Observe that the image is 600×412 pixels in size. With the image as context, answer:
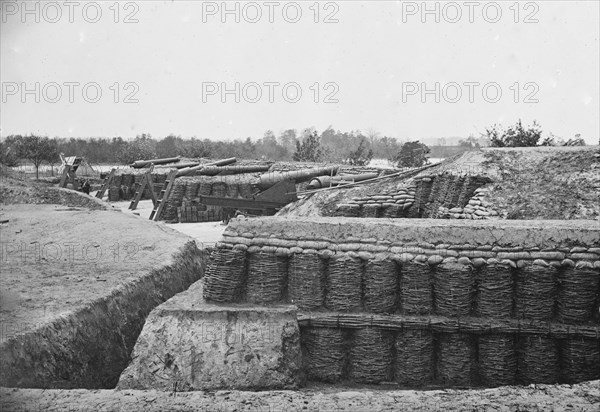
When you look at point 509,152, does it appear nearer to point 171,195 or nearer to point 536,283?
point 536,283

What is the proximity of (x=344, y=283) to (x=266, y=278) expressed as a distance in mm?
774

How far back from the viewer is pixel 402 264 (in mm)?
5285

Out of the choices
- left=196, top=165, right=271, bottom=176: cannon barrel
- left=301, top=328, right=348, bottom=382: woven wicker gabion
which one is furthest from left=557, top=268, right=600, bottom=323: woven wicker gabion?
left=196, top=165, right=271, bottom=176: cannon barrel

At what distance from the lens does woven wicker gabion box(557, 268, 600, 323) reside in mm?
5082

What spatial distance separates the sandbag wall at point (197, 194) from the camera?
1927 centimetres

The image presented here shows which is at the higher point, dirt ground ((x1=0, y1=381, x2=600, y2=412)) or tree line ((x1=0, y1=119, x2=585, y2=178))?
tree line ((x1=0, y1=119, x2=585, y2=178))

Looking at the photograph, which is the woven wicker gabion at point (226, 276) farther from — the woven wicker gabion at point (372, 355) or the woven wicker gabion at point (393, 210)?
the woven wicker gabion at point (393, 210)

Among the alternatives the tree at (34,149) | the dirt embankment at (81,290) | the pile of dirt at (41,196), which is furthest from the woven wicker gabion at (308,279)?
the tree at (34,149)

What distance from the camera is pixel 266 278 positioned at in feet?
17.8

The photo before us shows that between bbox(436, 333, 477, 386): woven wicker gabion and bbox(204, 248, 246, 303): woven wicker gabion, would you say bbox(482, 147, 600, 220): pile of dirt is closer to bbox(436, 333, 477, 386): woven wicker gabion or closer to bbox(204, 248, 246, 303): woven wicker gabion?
bbox(436, 333, 477, 386): woven wicker gabion

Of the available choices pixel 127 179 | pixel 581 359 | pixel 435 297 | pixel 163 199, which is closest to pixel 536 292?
pixel 581 359

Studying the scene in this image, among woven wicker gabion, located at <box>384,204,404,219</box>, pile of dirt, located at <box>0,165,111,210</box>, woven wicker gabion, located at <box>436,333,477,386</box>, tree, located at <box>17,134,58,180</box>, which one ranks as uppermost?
tree, located at <box>17,134,58,180</box>

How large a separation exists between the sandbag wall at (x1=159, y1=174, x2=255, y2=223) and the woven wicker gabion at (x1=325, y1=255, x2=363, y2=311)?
13.9m

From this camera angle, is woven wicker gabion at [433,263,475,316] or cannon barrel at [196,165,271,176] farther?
cannon barrel at [196,165,271,176]
